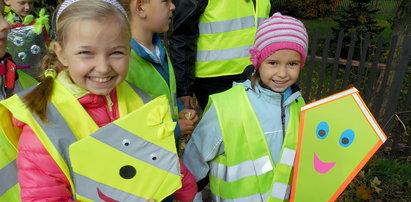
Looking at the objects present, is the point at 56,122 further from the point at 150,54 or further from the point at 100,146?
the point at 150,54

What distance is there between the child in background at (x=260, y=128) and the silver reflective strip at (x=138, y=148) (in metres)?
0.46

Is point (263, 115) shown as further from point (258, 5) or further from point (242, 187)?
point (258, 5)

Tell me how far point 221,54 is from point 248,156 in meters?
1.06

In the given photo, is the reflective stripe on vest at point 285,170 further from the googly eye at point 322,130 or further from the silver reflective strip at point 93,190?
the silver reflective strip at point 93,190

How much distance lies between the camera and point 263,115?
70.4 inches

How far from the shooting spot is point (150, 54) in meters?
1.84

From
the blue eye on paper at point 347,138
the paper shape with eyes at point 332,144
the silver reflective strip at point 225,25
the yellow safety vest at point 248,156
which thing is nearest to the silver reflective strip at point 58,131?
the yellow safety vest at point 248,156

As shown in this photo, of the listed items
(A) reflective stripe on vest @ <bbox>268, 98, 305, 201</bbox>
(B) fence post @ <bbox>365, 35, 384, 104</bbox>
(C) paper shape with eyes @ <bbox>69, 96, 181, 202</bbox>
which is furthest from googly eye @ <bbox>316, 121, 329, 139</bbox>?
(B) fence post @ <bbox>365, 35, 384, 104</bbox>

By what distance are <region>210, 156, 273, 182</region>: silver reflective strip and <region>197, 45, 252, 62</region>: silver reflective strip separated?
998mm

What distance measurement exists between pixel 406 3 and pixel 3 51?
5.11m

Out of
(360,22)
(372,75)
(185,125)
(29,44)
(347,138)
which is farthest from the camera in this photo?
(360,22)

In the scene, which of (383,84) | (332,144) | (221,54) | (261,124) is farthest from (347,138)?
(383,84)

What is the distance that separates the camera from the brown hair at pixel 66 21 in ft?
3.99

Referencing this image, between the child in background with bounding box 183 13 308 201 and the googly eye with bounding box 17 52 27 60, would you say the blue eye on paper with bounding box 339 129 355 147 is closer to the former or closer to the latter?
the child in background with bounding box 183 13 308 201
